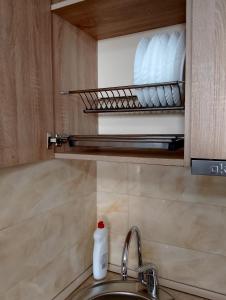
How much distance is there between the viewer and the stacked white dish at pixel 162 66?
2.56ft

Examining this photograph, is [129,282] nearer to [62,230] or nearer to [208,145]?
[62,230]

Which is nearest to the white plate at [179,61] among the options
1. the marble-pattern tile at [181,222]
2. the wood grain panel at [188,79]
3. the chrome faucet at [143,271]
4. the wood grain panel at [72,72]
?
the wood grain panel at [188,79]

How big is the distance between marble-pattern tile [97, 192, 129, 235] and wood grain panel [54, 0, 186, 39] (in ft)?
2.49

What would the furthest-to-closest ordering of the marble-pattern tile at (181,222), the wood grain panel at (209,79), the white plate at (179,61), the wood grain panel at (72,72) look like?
the marble-pattern tile at (181,222) → the wood grain panel at (72,72) → the white plate at (179,61) → the wood grain panel at (209,79)

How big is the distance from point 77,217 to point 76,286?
0.32 metres

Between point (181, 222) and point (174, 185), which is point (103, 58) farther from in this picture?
point (181, 222)

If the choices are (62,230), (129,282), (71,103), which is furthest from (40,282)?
(71,103)

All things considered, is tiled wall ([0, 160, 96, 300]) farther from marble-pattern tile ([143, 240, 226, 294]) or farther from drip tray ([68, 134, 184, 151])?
marble-pattern tile ([143, 240, 226, 294])

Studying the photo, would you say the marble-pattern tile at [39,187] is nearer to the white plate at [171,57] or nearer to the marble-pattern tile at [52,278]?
the marble-pattern tile at [52,278]

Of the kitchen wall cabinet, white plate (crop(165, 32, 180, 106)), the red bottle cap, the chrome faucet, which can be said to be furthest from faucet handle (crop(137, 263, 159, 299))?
white plate (crop(165, 32, 180, 106))

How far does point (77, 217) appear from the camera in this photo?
1.12m

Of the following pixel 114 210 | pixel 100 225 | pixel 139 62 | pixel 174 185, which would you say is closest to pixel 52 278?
pixel 100 225

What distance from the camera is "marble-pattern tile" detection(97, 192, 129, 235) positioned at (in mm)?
1176

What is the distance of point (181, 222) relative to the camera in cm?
106
